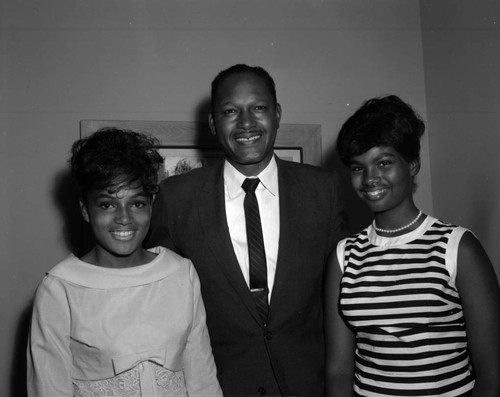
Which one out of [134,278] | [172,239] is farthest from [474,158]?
[134,278]

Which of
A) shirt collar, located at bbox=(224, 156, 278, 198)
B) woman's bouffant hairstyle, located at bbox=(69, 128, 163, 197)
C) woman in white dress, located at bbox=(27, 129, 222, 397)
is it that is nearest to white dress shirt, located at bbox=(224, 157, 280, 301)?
shirt collar, located at bbox=(224, 156, 278, 198)

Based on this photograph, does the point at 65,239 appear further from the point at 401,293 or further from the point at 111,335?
the point at 401,293

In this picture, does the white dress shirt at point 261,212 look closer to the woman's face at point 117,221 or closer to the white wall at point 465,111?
the woman's face at point 117,221

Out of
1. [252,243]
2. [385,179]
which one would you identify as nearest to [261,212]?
[252,243]

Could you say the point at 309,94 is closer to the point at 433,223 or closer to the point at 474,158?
the point at 474,158

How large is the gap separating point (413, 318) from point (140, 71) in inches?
94.6

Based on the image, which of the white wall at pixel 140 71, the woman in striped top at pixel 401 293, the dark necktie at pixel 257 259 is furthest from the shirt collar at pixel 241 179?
the white wall at pixel 140 71

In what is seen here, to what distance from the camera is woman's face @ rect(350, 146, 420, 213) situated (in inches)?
72.5

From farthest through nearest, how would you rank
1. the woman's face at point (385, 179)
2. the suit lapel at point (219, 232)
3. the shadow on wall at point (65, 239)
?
the shadow on wall at point (65, 239), the suit lapel at point (219, 232), the woman's face at point (385, 179)

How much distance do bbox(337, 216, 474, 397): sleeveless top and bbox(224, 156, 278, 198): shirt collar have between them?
2.09 ft

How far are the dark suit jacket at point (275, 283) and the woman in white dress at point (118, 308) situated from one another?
15cm

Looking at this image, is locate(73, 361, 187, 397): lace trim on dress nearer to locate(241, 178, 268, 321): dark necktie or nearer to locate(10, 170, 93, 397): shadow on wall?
locate(241, 178, 268, 321): dark necktie

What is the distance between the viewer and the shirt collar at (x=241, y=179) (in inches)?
90.0

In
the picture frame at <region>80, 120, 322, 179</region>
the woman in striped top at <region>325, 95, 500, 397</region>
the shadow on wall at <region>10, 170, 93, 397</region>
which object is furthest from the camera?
the picture frame at <region>80, 120, 322, 179</region>
